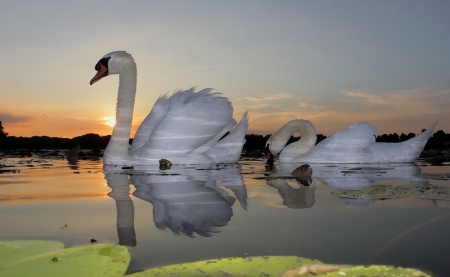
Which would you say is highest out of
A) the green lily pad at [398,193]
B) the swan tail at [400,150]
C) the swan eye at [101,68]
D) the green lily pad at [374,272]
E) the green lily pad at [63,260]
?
the swan eye at [101,68]

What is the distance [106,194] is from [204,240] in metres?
3.05

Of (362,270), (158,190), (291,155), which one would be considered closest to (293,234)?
(362,270)

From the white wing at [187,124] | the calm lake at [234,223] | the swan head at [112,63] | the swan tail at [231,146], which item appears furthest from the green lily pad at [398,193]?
the swan head at [112,63]

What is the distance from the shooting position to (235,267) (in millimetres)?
2439

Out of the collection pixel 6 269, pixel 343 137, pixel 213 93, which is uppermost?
pixel 213 93

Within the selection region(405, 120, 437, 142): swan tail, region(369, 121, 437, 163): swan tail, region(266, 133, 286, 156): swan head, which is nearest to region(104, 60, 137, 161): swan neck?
region(266, 133, 286, 156): swan head

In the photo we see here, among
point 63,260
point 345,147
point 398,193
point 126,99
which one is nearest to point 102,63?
point 126,99

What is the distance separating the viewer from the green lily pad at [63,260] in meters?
2.46

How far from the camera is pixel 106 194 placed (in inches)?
235

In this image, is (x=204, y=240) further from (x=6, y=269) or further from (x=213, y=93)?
(x=213, y=93)

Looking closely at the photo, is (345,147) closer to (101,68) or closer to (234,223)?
(101,68)

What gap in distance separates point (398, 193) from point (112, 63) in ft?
29.3

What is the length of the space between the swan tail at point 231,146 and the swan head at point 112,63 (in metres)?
3.47

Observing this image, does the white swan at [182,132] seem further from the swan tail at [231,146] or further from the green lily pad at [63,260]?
the green lily pad at [63,260]
